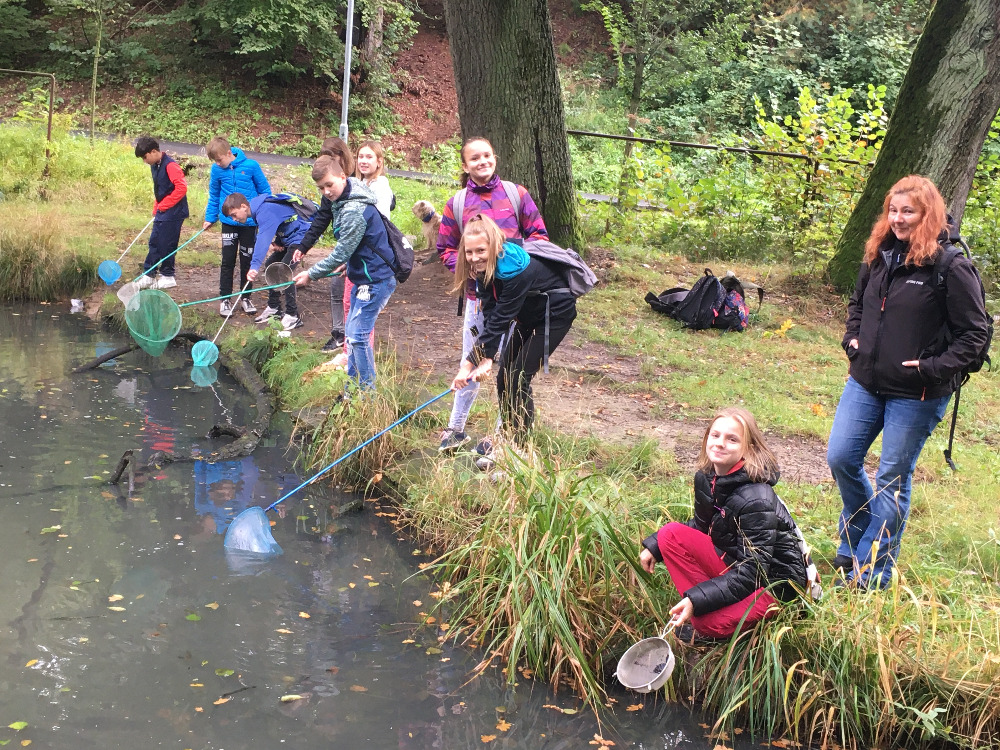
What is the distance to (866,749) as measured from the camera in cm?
366

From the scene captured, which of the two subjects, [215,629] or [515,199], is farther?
[515,199]

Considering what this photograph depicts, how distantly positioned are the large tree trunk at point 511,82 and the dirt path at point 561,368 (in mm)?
1532

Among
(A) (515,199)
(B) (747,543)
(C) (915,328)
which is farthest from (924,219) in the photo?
(A) (515,199)

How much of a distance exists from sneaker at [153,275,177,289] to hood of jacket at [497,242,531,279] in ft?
17.5

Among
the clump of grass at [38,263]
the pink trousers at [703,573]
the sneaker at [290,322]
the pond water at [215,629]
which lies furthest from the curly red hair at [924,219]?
the clump of grass at [38,263]

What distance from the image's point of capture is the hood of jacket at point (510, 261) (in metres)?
5.00

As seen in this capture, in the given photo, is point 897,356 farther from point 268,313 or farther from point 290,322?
point 268,313

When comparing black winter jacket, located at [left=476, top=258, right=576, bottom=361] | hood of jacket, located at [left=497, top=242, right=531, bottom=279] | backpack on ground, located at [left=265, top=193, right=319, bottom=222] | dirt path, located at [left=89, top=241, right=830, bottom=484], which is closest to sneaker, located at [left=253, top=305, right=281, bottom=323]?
dirt path, located at [left=89, top=241, right=830, bottom=484]

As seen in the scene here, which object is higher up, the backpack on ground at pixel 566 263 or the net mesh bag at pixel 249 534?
the backpack on ground at pixel 566 263

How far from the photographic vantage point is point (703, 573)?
390 cm

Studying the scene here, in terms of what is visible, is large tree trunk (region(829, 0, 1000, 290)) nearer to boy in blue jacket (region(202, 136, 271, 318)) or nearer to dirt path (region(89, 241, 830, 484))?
dirt path (region(89, 241, 830, 484))

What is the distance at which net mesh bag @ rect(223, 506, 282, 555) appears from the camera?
Result: 5.01 m

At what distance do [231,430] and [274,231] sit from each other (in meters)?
2.25

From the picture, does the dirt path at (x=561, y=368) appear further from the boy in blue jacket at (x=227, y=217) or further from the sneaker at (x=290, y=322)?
the boy in blue jacket at (x=227, y=217)
